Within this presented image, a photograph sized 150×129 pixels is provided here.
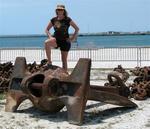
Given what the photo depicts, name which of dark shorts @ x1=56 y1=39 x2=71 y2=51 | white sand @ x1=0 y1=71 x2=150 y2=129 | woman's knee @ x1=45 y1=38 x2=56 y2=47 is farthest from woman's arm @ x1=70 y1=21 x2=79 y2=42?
white sand @ x1=0 y1=71 x2=150 y2=129

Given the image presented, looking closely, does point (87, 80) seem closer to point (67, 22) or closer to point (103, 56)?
point (67, 22)

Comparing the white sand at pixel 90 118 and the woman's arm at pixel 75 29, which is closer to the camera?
the white sand at pixel 90 118

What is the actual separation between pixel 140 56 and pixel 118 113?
13.3 m

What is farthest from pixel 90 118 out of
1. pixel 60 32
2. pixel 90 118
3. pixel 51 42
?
pixel 60 32

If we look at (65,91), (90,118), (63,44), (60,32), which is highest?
(60,32)

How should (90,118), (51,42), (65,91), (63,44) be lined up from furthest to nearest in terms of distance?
(63,44) → (51,42) → (90,118) → (65,91)

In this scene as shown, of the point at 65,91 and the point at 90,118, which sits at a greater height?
the point at 65,91

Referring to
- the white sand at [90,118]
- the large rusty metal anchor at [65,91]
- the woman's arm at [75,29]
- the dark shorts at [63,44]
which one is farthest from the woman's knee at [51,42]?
the white sand at [90,118]

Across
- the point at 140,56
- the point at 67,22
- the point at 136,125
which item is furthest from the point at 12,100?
the point at 140,56

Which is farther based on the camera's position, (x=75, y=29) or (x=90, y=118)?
(x=75, y=29)

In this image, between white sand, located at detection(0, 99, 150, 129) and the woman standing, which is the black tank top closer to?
the woman standing

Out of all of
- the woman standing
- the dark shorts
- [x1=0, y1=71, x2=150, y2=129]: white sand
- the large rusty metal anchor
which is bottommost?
[x1=0, y1=71, x2=150, y2=129]: white sand

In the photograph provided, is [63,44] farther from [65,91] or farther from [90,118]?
[90,118]

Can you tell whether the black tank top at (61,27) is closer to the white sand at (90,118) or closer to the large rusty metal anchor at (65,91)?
the large rusty metal anchor at (65,91)
